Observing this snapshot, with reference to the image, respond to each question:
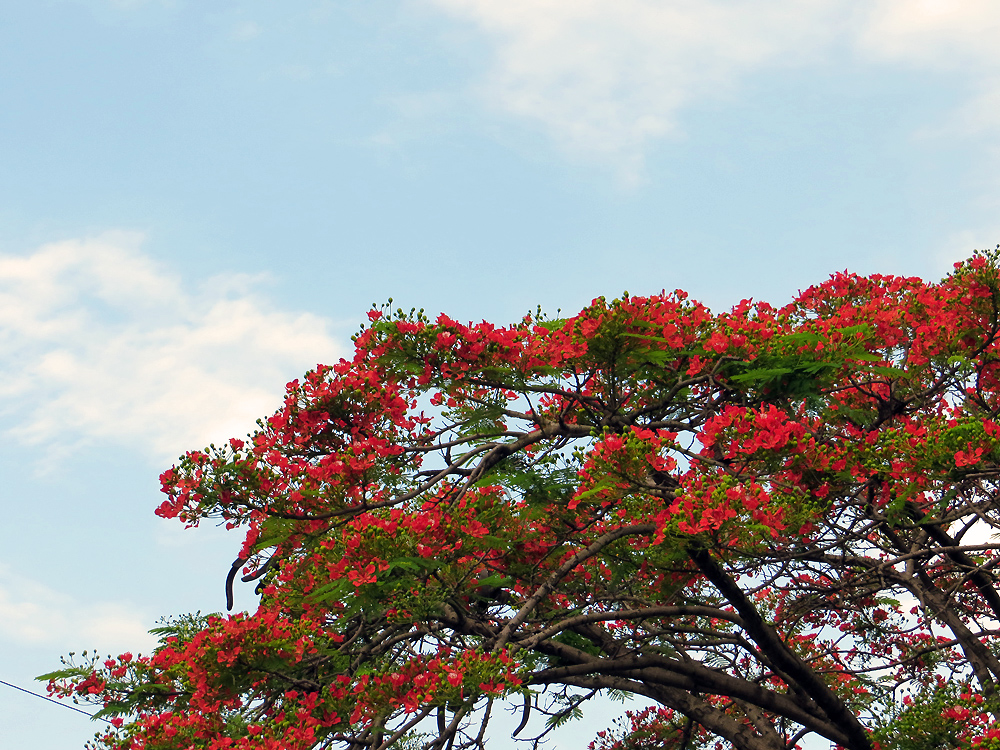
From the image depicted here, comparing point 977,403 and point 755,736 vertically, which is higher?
point 977,403

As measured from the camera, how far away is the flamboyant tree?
642cm

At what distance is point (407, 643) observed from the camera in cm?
829

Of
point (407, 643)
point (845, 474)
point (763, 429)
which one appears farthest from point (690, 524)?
point (407, 643)

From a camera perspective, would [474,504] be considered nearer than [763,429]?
No

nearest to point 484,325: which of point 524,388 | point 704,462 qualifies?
point 524,388

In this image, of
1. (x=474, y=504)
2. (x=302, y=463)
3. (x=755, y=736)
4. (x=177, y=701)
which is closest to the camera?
(x=474, y=504)

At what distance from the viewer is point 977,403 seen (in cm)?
912

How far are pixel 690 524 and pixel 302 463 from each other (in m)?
3.73

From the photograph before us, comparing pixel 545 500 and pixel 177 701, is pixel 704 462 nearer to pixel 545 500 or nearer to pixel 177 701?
pixel 545 500

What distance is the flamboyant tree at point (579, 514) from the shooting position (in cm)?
642

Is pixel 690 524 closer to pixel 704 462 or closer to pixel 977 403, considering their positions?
pixel 704 462

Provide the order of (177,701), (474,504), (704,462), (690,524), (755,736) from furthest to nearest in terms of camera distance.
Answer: (755,736)
(177,701)
(474,504)
(704,462)
(690,524)

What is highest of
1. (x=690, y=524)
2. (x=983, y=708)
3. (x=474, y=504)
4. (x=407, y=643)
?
(x=474, y=504)

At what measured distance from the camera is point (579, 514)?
8.66 meters
